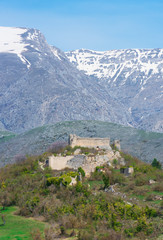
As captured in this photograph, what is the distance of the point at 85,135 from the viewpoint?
83.6 metres

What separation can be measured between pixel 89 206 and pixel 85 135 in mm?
64197

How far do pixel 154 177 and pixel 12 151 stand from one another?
54371 mm

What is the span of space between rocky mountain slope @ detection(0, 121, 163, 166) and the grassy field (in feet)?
159

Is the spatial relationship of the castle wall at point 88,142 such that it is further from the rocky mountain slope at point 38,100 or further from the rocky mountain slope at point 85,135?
the rocky mountain slope at point 38,100

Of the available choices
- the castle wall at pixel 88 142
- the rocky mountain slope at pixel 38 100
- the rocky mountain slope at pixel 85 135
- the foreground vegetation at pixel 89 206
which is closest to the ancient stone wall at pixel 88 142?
the castle wall at pixel 88 142

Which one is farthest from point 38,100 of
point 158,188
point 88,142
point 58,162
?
point 158,188

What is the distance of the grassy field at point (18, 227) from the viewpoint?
1614 cm

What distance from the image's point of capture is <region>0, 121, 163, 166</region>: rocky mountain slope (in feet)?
245

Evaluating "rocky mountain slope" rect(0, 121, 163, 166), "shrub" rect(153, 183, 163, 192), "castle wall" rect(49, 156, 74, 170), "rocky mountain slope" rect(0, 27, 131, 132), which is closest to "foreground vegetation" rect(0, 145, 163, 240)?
"shrub" rect(153, 183, 163, 192)

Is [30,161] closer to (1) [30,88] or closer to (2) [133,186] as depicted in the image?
(2) [133,186]

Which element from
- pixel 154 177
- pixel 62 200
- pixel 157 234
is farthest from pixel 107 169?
pixel 157 234

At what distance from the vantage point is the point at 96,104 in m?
196

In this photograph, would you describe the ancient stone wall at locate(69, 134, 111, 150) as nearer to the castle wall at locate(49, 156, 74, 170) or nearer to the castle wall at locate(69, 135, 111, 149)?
the castle wall at locate(69, 135, 111, 149)

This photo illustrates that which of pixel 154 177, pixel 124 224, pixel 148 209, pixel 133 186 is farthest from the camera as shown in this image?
pixel 154 177
